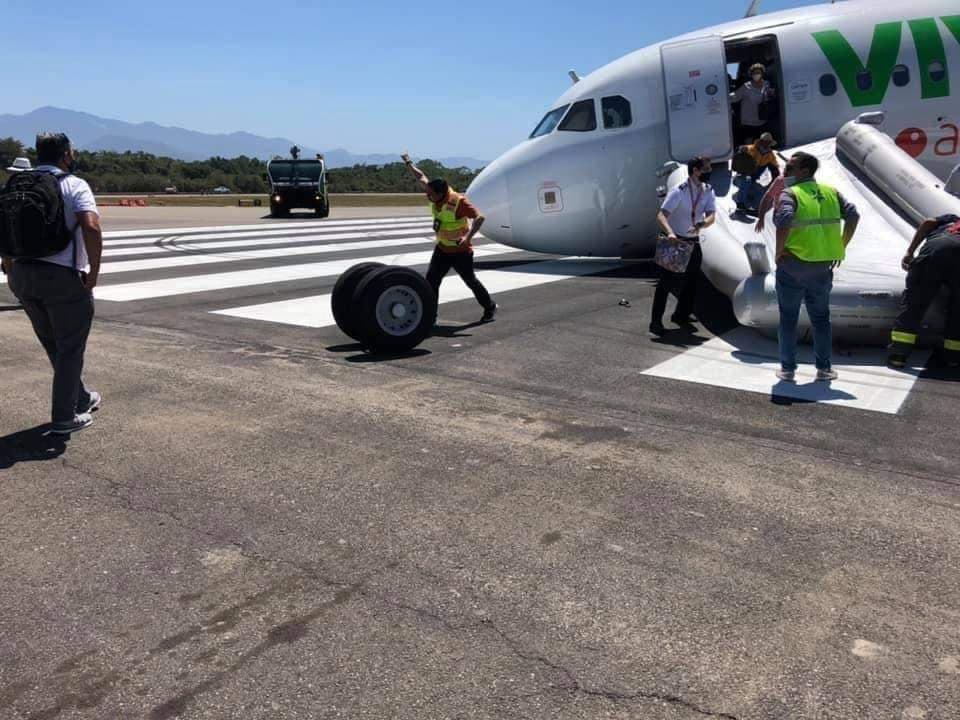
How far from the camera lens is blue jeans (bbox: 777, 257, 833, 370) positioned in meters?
6.55

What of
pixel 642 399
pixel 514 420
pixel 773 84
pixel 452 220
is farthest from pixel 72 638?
pixel 773 84

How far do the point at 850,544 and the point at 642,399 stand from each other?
2627 mm

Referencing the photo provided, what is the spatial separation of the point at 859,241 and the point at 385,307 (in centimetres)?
529

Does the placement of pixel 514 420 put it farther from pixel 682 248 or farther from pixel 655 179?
pixel 655 179

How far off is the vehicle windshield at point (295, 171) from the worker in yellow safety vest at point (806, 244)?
95.8 ft

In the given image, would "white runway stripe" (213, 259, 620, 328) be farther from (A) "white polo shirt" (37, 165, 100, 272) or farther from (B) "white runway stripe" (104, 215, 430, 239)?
(B) "white runway stripe" (104, 215, 430, 239)

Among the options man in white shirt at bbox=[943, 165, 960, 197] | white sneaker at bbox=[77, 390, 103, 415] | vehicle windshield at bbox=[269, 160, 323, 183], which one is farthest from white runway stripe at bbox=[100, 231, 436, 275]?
man in white shirt at bbox=[943, 165, 960, 197]

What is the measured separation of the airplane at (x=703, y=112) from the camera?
41.6 ft

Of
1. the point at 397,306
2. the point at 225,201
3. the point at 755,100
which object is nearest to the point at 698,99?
the point at 755,100

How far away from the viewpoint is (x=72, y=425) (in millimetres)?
5465

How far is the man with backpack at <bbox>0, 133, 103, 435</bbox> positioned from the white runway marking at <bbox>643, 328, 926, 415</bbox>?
4594 millimetres

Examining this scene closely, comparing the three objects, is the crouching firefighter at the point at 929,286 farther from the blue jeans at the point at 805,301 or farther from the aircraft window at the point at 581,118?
the aircraft window at the point at 581,118

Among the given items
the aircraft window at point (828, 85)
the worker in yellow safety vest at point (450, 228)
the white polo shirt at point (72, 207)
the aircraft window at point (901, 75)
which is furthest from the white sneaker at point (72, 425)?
the aircraft window at point (901, 75)

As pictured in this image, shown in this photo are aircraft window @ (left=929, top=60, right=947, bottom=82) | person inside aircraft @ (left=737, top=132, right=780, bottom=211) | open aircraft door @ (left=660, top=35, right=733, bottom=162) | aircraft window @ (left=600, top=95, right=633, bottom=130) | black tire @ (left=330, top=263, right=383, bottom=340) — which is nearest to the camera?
black tire @ (left=330, top=263, right=383, bottom=340)
